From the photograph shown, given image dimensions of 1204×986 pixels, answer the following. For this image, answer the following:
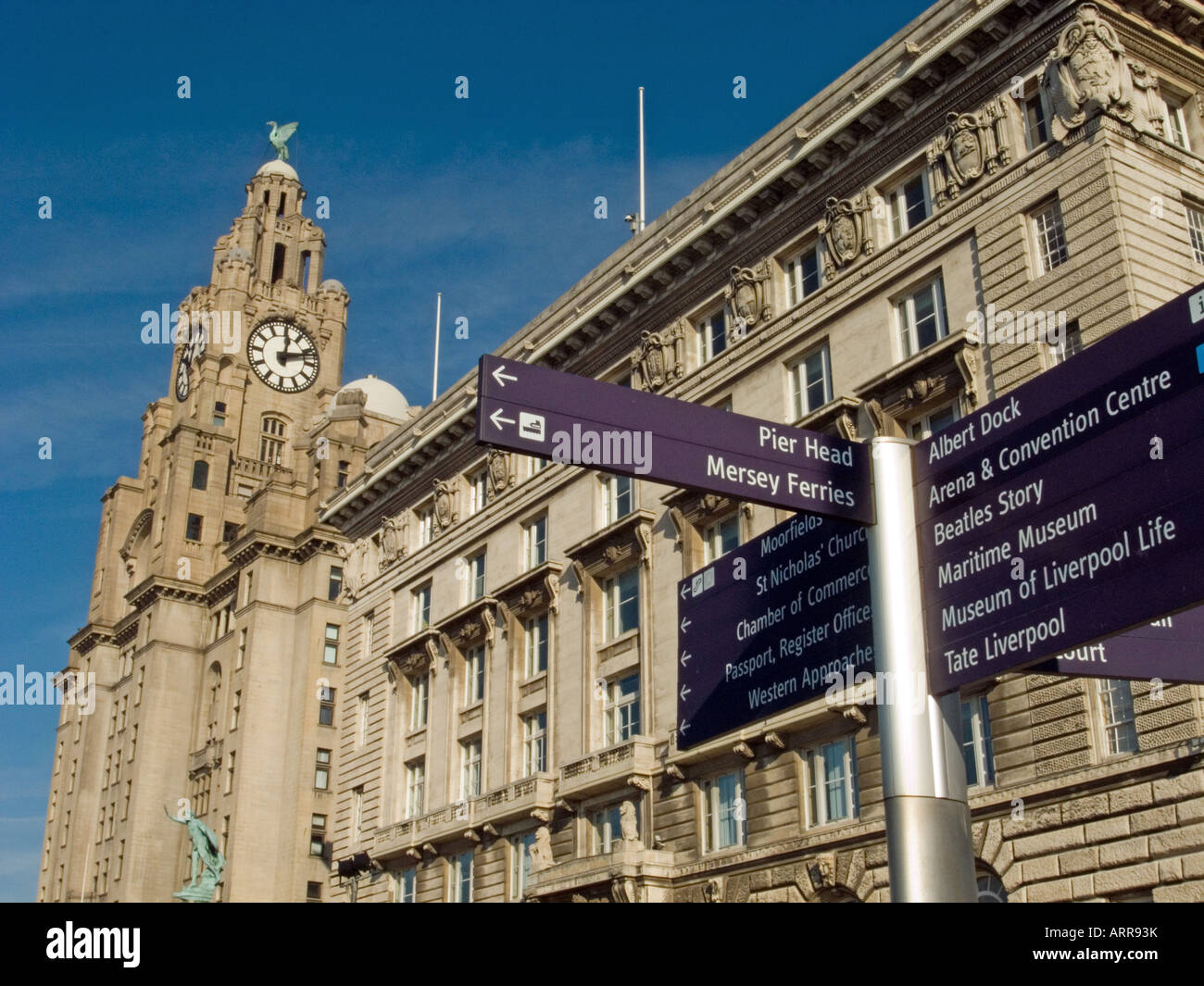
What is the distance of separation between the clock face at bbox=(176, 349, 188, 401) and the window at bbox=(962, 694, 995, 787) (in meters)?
85.4

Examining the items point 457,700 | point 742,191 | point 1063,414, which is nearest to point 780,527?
point 1063,414

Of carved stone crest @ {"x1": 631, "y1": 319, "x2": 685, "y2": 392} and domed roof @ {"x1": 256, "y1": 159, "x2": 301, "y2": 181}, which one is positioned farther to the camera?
domed roof @ {"x1": 256, "y1": 159, "x2": 301, "y2": 181}

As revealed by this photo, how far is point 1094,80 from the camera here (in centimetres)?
2859

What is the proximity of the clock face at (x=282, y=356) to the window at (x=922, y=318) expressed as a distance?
247 feet

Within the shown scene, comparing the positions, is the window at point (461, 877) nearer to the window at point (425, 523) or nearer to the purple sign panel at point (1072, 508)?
the window at point (425, 523)

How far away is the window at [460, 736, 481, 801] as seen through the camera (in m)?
45.6

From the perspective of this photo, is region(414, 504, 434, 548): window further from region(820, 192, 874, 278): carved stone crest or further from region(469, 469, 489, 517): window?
region(820, 192, 874, 278): carved stone crest

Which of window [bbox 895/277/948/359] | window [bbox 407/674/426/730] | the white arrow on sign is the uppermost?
window [bbox 895/277/948/359]

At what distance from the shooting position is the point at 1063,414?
867 cm

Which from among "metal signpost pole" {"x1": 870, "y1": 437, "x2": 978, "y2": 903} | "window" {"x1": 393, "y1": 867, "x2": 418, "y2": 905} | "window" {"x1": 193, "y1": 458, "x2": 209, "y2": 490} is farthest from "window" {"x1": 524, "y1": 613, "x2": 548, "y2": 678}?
"window" {"x1": 193, "y1": 458, "x2": 209, "y2": 490}

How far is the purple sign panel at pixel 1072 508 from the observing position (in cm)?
788

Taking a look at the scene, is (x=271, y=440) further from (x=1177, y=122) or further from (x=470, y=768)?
(x=1177, y=122)

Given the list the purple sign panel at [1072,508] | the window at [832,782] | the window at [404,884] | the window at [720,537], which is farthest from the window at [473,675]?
the purple sign panel at [1072,508]

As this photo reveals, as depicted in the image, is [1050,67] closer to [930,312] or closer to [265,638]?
[930,312]
